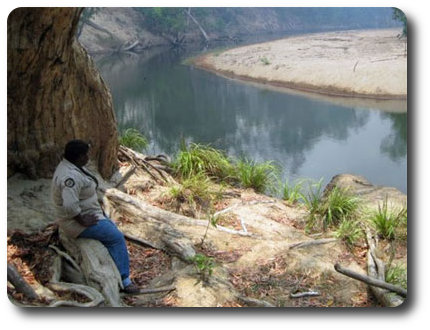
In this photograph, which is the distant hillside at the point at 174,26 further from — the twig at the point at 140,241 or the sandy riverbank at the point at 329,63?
the twig at the point at 140,241

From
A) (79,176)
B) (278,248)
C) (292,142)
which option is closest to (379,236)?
(278,248)

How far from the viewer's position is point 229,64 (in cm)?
2494

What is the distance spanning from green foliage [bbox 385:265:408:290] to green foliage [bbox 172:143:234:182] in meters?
3.14

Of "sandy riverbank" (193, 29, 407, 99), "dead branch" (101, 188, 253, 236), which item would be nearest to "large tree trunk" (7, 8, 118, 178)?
"dead branch" (101, 188, 253, 236)

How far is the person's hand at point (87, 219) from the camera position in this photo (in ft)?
11.8

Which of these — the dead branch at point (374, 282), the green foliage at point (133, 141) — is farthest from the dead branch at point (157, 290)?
the green foliage at point (133, 141)

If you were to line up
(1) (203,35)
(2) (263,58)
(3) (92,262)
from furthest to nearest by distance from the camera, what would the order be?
(1) (203,35) → (2) (263,58) → (3) (92,262)

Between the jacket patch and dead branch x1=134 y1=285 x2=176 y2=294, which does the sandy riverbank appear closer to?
dead branch x1=134 y1=285 x2=176 y2=294

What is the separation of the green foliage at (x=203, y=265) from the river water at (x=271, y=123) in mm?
1971

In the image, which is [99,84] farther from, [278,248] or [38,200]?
[278,248]

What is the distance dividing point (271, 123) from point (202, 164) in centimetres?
590

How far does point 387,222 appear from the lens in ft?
16.1

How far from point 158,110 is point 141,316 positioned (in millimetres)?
10338

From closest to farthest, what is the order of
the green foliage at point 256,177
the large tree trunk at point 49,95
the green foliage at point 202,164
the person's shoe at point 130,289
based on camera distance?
the person's shoe at point 130,289
the large tree trunk at point 49,95
the green foliage at point 202,164
the green foliage at point 256,177
